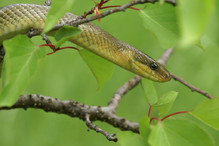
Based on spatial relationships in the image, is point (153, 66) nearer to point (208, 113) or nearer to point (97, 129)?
point (97, 129)

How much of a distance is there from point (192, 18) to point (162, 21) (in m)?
0.73

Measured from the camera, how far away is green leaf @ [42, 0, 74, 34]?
3.99ft

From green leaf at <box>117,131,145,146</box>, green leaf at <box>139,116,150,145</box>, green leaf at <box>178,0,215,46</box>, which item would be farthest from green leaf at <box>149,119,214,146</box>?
green leaf at <box>178,0,215,46</box>

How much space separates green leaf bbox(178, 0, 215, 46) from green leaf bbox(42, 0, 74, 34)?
0.49 meters

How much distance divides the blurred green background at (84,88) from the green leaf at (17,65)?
2798 mm

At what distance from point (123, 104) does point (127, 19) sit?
42.7 inches

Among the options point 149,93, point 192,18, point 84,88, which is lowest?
point 84,88

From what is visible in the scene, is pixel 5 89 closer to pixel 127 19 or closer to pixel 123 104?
pixel 123 104

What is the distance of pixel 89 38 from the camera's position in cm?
252

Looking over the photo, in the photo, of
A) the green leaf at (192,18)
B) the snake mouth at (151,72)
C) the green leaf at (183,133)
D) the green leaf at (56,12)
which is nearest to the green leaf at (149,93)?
the green leaf at (183,133)

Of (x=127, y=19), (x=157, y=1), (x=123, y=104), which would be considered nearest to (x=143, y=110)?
(x=123, y=104)

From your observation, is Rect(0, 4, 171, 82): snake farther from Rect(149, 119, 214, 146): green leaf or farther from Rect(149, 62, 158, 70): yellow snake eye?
Rect(149, 119, 214, 146): green leaf

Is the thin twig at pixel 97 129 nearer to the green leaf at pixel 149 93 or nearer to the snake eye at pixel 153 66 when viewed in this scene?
the green leaf at pixel 149 93

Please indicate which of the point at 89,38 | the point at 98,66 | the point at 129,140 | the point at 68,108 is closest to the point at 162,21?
the point at 129,140
